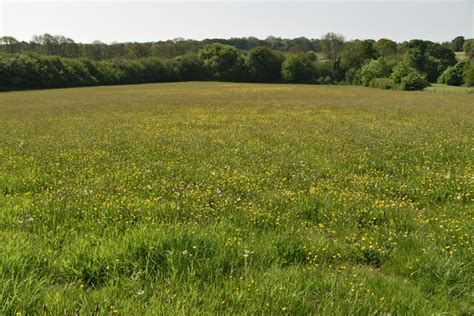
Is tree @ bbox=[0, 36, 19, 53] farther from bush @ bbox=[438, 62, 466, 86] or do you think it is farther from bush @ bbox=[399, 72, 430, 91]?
bush @ bbox=[438, 62, 466, 86]

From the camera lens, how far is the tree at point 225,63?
119750mm

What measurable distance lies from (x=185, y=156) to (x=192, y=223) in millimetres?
5709

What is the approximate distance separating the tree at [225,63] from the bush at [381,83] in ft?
144

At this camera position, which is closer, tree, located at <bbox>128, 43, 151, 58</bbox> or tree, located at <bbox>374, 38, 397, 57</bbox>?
tree, located at <bbox>374, 38, 397, 57</bbox>

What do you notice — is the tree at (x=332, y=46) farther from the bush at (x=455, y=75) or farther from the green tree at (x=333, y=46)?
the bush at (x=455, y=75)

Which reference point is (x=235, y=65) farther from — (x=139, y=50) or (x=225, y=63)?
(x=139, y=50)

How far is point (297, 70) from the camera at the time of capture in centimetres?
11706

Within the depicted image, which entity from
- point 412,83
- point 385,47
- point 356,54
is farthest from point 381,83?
point 385,47

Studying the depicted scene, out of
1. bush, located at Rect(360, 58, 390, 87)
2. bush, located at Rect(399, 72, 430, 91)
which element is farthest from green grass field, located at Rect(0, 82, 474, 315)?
bush, located at Rect(360, 58, 390, 87)

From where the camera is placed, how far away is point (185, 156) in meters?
10.6

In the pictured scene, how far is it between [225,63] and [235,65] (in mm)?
3804

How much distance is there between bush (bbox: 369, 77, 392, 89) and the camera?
294 ft

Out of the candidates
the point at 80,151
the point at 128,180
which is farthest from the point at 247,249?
the point at 80,151

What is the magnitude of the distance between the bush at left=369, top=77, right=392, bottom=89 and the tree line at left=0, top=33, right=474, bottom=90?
249 mm
